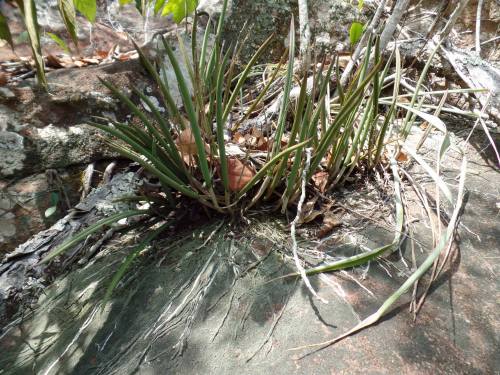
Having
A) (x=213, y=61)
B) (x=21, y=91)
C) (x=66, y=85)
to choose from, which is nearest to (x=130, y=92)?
(x=66, y=85)

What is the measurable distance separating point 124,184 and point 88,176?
24 cm

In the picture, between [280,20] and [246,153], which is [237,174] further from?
[280,20]

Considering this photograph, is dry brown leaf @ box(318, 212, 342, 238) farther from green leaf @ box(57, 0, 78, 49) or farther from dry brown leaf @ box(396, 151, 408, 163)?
green leaf @ box(57, 0, 78, 49)

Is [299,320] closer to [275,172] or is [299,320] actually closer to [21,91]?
[275,172]

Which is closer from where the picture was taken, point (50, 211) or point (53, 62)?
point (50, 211)

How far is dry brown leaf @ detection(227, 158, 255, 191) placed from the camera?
3.63 feet

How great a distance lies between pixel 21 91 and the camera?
4.83 ft

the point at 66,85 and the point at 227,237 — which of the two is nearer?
the point at 227,237

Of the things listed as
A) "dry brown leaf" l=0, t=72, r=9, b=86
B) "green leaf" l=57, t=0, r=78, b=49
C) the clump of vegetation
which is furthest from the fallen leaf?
"green leaf" l=57, t=0, r=78, b=49

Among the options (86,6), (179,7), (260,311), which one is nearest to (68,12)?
(86,6)

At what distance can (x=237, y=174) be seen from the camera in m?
1.12

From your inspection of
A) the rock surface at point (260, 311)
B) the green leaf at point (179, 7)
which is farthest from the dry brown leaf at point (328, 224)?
the green leaf at point (179, 7)

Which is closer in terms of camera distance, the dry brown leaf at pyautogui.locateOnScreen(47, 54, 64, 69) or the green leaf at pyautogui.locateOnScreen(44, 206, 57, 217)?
the green leaf at pyautogui.locateOnScreen(44, 206, 57, 217)

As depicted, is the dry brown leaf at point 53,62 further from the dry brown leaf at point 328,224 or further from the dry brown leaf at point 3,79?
the dry brown leaf at point 328,224
